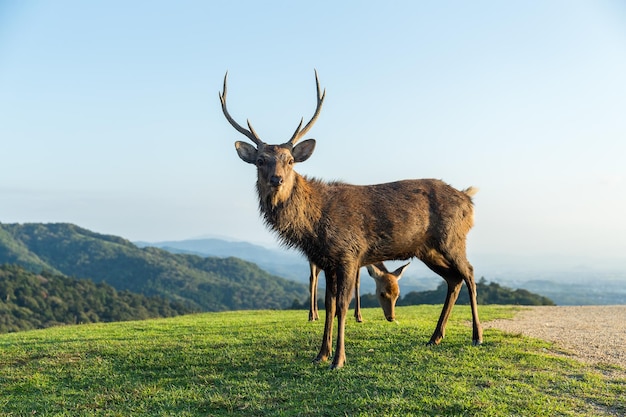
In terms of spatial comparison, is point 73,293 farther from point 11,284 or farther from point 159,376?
point 159,376

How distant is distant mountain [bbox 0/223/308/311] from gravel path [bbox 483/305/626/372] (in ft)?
238

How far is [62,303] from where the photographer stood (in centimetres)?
5038

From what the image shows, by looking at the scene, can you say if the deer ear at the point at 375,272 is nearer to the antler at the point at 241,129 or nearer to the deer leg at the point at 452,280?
the deer leg at the point at 452,280

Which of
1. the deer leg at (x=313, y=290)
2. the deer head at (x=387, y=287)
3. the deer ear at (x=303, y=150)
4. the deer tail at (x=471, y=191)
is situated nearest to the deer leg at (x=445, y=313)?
the deer tail at (x=471, y=191)

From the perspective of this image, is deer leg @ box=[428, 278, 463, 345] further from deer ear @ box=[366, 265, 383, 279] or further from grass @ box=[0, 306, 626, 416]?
deer ear @ box=[366, 265, 383, 279]

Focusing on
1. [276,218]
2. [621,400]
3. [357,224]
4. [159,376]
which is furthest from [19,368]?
[621,400]

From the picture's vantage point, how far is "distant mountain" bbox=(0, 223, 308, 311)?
9288cm

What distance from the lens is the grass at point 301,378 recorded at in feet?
18.3

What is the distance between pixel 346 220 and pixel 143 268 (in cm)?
10522

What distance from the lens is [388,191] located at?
814 centimetres

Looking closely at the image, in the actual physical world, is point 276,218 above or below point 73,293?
above

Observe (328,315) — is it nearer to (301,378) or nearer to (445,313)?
(301,378)

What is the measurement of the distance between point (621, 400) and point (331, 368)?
133 inches

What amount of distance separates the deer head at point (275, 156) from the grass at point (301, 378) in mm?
2467
